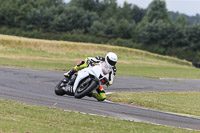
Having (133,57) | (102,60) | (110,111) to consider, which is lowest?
(133,57)

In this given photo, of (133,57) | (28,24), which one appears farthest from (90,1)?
(133,57)

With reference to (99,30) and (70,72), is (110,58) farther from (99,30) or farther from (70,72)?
(99,30)

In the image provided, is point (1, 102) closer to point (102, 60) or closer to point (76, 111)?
point (76, 111)

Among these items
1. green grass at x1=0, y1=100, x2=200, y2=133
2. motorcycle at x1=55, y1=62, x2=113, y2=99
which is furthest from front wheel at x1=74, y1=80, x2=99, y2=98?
green grass at x1=0, y1=100, x2=200, y2=133

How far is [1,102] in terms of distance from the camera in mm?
10016

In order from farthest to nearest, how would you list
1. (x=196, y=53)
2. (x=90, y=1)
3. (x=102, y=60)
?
(x=90, y=1), (x=196, y=53), (x=102, y=60)

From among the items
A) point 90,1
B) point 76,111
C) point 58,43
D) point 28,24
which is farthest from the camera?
point 90,1

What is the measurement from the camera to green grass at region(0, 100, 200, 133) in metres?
7.22

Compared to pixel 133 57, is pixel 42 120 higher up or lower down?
higher up

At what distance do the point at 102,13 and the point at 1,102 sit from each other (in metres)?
107

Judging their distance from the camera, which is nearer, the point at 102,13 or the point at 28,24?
the point at 28,24

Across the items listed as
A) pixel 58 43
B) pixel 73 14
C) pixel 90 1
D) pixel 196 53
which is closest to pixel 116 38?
pixel 73 14

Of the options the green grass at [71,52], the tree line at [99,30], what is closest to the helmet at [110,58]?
the green grass at [71,52]

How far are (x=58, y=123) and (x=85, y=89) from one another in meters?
3.12
